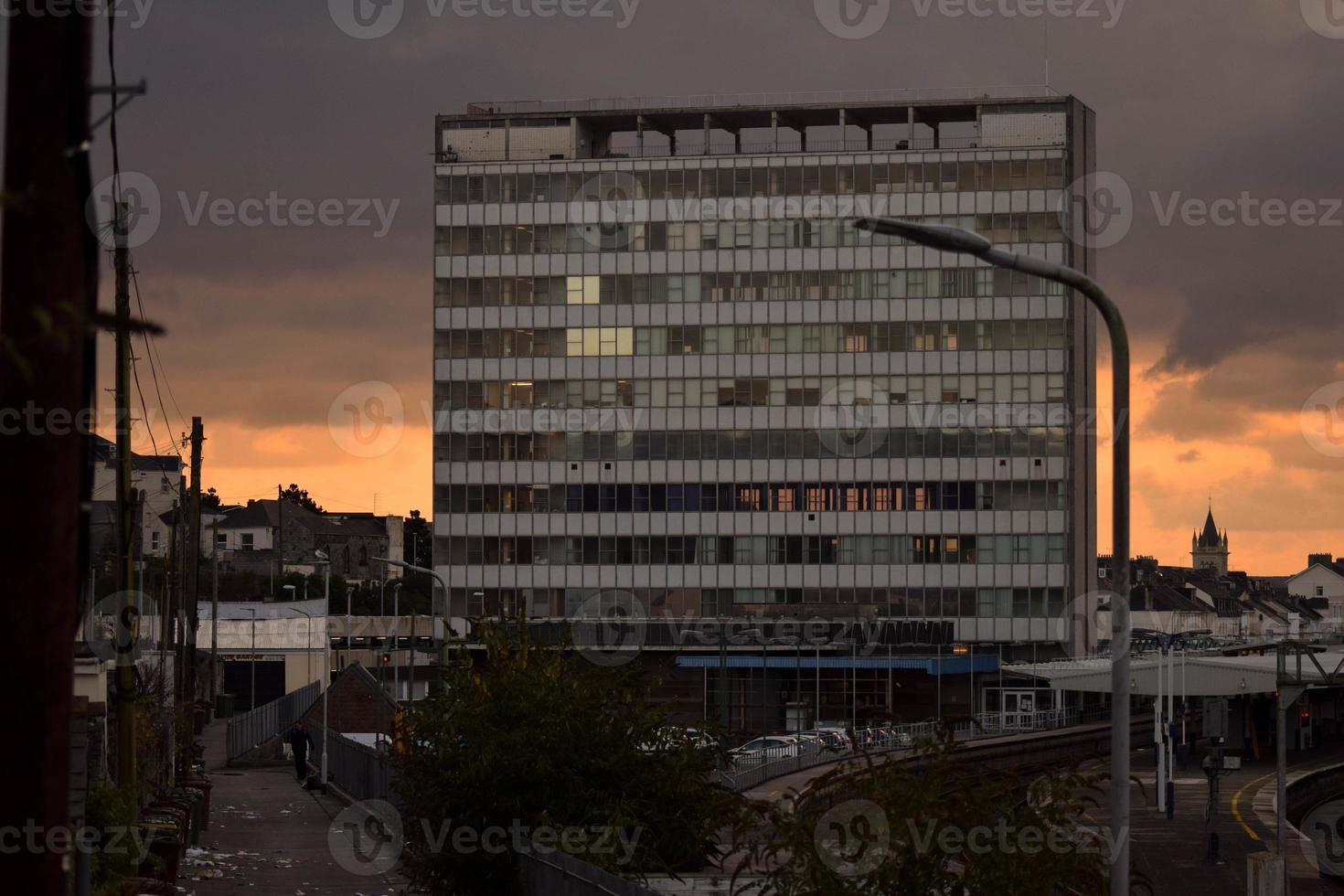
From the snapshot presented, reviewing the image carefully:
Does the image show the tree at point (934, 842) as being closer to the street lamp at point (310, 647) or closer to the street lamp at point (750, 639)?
the street lamp at point (750, 639)

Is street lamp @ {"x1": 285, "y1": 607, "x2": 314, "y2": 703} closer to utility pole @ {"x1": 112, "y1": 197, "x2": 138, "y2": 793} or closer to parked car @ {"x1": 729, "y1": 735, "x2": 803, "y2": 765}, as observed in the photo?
parked car @ {"x1": 729, "y1": 735, "x2": 803, "y2": 765}

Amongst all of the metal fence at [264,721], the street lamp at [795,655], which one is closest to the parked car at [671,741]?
the metal fence at [264,721]

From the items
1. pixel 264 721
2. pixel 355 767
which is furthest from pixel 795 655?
pixel 355 767

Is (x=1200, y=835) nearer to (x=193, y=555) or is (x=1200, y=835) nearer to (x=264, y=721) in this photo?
(x=193, y=555)

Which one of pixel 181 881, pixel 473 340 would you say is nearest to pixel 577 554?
pixel 473 340

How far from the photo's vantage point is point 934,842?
38.6 feet

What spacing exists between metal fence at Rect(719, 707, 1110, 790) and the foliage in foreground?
18.0 m

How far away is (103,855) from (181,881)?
30.3ft

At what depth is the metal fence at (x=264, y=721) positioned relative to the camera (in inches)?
2250

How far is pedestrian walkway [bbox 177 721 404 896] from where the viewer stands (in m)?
26.5

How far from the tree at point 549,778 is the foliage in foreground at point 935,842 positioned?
760 centimetres

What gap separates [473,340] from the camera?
9456cm

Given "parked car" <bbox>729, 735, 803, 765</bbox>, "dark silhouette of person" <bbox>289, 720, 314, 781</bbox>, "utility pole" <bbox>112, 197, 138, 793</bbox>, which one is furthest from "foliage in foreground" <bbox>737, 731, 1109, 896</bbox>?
"dark silhouette of person" <bbox>289, 720, 314, 781</bbox>

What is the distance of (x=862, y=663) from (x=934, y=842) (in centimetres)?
7877
